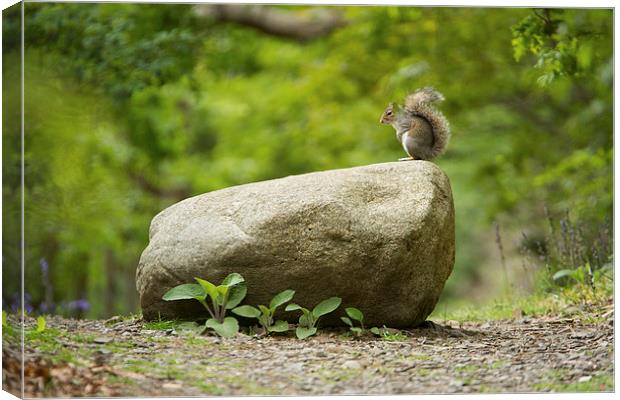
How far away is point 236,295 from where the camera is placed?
512 cm

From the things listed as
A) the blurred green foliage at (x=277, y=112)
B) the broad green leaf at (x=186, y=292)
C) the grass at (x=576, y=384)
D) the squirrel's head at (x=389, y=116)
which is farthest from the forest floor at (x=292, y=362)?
the blurred green foliage at (x=277, y=112)

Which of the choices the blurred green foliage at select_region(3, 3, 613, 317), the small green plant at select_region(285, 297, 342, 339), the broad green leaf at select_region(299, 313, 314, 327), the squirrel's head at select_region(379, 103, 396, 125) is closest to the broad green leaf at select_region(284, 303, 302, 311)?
the small green plant at select_region(285, 297, 342, 339)

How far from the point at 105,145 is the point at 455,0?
7682mm

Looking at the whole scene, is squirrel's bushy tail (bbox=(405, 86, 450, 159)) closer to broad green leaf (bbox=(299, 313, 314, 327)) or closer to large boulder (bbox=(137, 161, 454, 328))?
large boulder (bbox=(137, 161, 454, 328))

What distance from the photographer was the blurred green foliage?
7.68 metres

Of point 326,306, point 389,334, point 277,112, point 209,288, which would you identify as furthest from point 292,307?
point 277,112

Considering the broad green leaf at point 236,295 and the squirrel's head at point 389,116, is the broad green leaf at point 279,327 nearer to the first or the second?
the broad green leaf at point 236,295

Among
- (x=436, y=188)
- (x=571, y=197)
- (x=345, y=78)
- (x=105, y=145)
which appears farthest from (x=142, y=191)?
(x=436, y=188)

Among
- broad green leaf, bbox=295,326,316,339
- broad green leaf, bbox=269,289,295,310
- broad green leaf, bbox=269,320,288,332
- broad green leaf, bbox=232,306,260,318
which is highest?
broad green leaf, bbox=269,289,295,310

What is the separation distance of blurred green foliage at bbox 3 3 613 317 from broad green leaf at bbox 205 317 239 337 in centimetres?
183

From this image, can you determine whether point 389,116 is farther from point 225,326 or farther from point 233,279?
point 225,326

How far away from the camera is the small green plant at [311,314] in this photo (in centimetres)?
508

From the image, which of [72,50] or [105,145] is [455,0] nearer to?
[72,50]

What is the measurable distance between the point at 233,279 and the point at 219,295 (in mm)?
136
